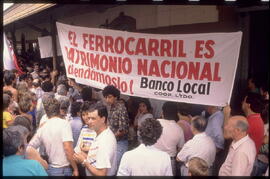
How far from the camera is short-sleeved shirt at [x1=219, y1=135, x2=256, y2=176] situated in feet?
11.7

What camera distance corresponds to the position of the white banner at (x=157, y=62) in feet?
13.7

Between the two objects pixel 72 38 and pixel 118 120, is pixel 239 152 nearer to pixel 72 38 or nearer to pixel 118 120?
Answer: pixel 118 120

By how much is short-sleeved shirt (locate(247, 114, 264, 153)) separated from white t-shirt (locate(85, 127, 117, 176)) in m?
1.70

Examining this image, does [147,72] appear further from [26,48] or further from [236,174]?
[26,48]

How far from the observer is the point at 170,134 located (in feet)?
14.9

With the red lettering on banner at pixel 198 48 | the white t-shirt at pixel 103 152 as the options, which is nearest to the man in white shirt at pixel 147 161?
the white t-shirt at pixel 103 152

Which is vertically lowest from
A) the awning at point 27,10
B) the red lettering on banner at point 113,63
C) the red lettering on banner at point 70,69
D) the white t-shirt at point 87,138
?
the white t-shirt at point 87,138

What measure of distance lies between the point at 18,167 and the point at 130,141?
2.79 m

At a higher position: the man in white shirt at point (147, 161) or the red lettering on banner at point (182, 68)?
the red lettering on banner at point (182, 68)

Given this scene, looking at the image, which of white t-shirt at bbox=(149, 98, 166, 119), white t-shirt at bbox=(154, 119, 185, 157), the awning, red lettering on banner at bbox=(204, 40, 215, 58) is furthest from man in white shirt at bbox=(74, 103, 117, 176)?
the awning

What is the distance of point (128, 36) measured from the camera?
191 inches

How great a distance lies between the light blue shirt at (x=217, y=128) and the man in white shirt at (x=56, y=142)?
1.83 meters

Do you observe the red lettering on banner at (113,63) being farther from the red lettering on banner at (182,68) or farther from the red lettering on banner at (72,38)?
the red lettering on banner at (182,68)

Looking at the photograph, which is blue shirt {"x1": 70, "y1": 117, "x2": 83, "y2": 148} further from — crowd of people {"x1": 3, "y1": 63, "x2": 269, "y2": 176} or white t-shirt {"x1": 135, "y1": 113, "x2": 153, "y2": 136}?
white t-shirt {"x1": 135, "y1": 113, "x2": 153, "y2": 136}
